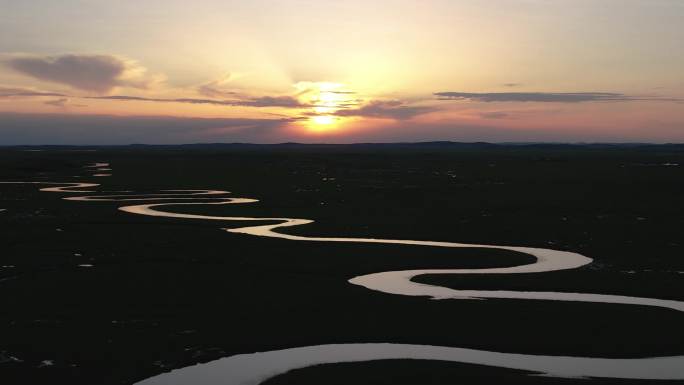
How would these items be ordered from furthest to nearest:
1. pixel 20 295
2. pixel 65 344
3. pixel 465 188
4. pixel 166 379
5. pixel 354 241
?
pixel 465 188 < pixel 354 241 < pixel 20 295 < pixel 65 344 < pixel 166 379

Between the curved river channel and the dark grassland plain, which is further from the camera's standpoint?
the dark grassland plain

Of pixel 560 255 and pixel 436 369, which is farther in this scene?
pixel 560 255

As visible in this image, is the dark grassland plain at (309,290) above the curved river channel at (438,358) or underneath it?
above

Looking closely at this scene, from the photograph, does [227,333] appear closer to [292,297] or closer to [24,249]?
[292,297]

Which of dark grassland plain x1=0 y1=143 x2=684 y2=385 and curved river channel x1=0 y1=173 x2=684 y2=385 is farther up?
dark grassland plain x1=0 y1=143 x2=684 y2=385

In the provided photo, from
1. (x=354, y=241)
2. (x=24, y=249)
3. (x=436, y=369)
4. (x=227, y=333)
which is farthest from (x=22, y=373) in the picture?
(x=354, y=241)

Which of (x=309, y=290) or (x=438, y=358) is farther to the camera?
(x=309, y=290)

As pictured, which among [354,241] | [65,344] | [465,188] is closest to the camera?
[65,344]

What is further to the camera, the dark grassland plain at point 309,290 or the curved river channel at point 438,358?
the dark grassland plain at point 309,290

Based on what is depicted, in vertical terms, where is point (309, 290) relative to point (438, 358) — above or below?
above
